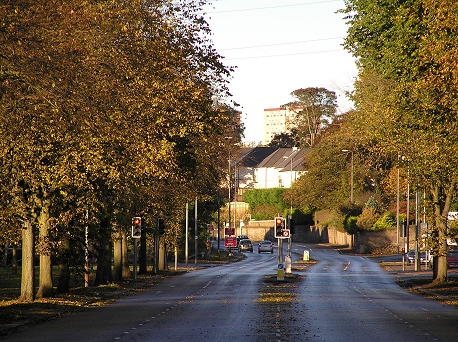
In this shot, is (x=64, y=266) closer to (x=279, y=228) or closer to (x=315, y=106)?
(x=279, y=228)

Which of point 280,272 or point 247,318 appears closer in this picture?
point 247,318

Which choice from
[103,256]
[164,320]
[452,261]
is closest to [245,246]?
[452,261]

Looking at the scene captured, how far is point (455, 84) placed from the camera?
24.2m

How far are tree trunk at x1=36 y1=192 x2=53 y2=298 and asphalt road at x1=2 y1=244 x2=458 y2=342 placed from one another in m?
2.79

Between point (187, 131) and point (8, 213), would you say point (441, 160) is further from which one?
point (8, 213)

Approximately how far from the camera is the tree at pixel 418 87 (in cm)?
2570

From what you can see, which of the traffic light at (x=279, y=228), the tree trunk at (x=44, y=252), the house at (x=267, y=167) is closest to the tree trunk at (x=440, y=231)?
the traffic light at (x=279, y=228)

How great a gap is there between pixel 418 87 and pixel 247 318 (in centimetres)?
940

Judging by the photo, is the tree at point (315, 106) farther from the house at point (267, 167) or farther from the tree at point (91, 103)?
the tree at point (91, 103)

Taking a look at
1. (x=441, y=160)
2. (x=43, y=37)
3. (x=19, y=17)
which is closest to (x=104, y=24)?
(x=43, y=37)

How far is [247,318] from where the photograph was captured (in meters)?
23.6

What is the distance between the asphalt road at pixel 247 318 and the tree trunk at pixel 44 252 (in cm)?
279

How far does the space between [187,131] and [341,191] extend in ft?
254

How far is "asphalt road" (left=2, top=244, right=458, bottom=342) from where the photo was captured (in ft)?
63.1
